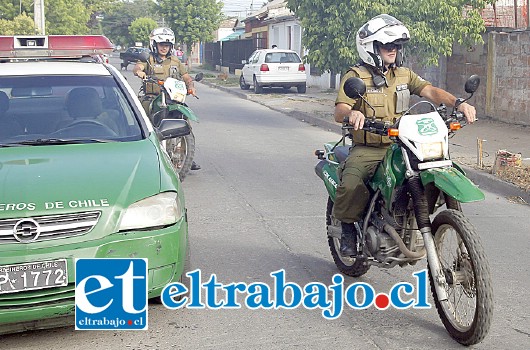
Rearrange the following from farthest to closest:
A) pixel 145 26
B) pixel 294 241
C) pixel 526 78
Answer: pixel 145 26, pixel 526 78, pixel 294 241

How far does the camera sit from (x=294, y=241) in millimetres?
7230

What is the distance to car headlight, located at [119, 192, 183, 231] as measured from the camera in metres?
4.61

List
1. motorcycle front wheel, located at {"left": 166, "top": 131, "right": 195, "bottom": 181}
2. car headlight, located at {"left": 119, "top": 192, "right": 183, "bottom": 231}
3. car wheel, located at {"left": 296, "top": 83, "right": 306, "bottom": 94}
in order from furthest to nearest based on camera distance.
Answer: car wheel, located at {"left": 296, "top": 83, "right": 306, "bottom": 94} → motorcycle front wheel, located at {"left": 166, "top": 131, "right": 195, "bottom": 181} → car headlight, located at {"left": 119, "top": 192, "right": 183, "bottom": 231}

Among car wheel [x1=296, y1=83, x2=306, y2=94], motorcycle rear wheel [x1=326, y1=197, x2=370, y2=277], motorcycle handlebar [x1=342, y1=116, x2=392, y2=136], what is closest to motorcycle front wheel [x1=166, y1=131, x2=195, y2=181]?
motorcycle rear wheel [x1=326, y1=197, x2=370, y2=277]

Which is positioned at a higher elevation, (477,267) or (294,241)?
(477,267)

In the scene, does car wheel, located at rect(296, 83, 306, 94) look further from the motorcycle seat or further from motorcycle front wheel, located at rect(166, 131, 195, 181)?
the motorcycle seat

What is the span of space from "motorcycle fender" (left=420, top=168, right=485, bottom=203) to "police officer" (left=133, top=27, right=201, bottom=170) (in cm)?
655

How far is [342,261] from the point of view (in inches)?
239

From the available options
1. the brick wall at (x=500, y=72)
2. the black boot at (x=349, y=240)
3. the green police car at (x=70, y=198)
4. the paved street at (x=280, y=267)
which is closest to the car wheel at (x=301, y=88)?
the brick wall at (x=500, y=72)

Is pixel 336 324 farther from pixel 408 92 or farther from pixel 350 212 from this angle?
pixel 408 92

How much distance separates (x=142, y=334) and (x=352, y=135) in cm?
196

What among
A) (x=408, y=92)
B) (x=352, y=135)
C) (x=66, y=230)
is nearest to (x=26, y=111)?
(x=66, y=230)

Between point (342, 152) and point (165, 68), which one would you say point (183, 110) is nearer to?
point (165, 68)

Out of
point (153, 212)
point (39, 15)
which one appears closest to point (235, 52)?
point (39, 15)
